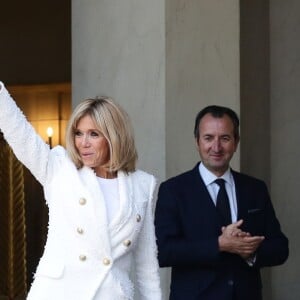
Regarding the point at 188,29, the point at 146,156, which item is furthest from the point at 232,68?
the point at 146,156

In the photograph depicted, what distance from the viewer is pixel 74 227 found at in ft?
13.8

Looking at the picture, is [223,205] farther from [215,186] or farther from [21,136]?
[21,136]

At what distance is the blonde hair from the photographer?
4262mm

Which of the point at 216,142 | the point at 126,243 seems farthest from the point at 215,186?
the point at 126,243

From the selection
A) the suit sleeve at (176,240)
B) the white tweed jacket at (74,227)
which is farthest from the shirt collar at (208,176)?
the white tweed jacket at (74,227)

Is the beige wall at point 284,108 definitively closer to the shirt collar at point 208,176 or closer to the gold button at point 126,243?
the shirt collar at point 208,176

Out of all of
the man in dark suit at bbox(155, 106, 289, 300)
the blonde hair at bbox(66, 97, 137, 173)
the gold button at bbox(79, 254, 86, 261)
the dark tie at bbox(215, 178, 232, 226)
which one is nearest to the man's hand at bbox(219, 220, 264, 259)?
the man in dark suit at bbox(155, 106, 289, 300)

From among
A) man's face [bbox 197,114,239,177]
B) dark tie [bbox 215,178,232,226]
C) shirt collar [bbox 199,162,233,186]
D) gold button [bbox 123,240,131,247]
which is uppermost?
man's face [bbox 197,114,239,177]

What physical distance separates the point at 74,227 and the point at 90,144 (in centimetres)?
34

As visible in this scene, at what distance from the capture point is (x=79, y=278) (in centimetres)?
421

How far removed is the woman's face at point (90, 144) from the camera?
427 centimetres

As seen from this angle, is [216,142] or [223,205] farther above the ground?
[216,142]

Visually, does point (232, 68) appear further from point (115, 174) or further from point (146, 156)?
point (115, 174)

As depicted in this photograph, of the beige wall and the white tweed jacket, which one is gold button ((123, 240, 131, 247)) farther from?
the beige wall
